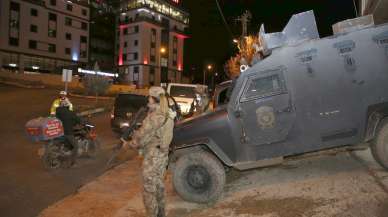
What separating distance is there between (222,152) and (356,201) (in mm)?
2198

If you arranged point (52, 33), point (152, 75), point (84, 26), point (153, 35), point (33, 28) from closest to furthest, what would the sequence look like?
point (33, 28)
point (52, 33)
point (84, 26)
point (152, 75)
point (153, 35)

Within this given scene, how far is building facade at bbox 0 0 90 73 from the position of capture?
57062 millimetres

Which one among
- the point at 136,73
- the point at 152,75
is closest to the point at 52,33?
the point at 136,73

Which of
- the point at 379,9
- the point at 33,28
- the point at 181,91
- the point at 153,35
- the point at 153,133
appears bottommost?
the point at 153,133

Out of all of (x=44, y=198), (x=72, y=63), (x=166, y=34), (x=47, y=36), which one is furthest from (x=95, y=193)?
(x=166, y=34)

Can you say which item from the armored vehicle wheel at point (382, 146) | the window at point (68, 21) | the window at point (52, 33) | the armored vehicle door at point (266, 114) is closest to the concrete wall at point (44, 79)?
the window at point (52, 33)

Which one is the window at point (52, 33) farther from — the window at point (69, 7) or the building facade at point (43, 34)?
the window at point (69, 7)

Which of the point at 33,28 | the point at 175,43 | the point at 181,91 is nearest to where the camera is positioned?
the point at 181,91

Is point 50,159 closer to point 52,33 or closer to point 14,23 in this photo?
point 14,23

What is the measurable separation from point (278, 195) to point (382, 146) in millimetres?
1982

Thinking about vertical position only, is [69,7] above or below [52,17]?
above

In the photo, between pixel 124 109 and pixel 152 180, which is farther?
pixel 124 109

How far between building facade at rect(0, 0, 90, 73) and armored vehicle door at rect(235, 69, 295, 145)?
5675 cm

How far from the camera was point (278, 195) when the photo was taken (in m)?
6.72
